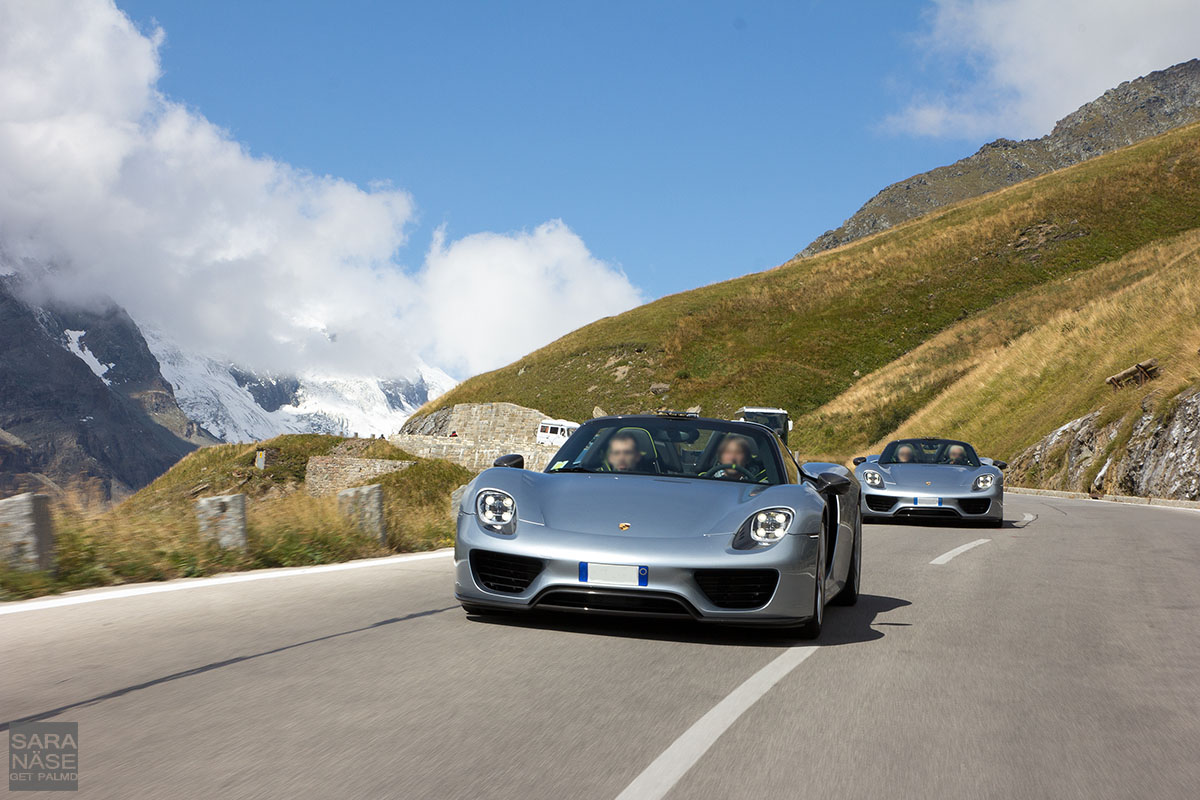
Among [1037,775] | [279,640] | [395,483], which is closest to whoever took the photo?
[1037,775]

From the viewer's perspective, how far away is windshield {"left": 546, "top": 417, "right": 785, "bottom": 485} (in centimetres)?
687

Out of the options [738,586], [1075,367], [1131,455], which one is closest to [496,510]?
[738,586]

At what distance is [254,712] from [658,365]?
73999mm

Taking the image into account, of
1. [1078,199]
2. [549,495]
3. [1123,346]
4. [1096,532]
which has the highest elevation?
[1078,199]

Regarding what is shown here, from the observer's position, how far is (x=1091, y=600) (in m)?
8.22

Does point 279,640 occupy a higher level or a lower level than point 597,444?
lower

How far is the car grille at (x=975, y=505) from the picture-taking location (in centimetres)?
1518

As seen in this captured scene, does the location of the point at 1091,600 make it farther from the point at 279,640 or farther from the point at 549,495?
the point at 279,640

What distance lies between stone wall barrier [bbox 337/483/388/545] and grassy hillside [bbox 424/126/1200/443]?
2025 inches

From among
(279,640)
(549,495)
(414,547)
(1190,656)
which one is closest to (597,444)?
(549,495)

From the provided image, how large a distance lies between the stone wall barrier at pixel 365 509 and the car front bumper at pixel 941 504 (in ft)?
25.3

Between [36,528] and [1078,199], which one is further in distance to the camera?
[1078,199]

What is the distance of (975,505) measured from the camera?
15.2 m

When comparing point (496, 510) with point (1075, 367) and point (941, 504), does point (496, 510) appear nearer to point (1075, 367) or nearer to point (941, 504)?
point (941, 504)
